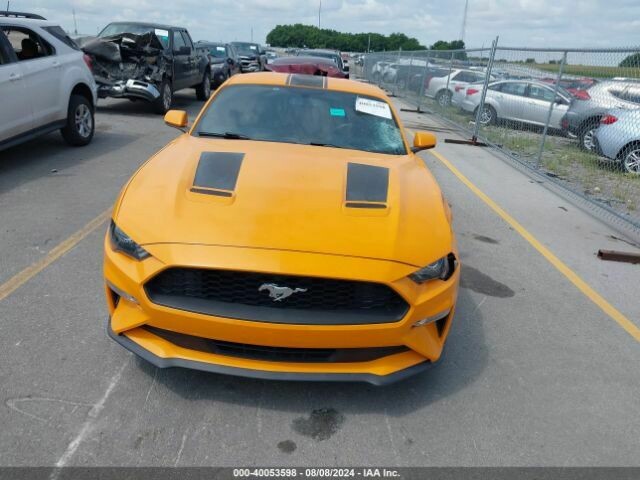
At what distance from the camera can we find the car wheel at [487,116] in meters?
11.8

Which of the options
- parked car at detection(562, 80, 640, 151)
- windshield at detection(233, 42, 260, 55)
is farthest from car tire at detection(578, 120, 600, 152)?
windshield at detection(233, 42, 260, 55)

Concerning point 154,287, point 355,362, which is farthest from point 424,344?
point 154,287

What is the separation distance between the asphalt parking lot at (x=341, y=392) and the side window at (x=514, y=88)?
22.1 ft

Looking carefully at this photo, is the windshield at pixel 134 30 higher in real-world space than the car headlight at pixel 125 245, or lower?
higher

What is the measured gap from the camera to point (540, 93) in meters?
9.76

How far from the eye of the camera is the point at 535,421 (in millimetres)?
2791

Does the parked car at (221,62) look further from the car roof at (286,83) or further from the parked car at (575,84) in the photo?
the car roof at (286,83)

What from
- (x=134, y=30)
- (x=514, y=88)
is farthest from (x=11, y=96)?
(x=514, y=88)

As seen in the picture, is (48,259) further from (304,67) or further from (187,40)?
(187,40)

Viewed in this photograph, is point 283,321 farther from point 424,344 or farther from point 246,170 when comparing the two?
point 246,170

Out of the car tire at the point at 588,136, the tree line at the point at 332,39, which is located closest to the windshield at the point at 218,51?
the car tire at the point at 588,136

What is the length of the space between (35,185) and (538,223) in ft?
20.2

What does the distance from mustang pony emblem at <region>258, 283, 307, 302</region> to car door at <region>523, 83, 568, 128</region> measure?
303 inches

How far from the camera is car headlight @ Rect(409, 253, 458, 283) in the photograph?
2588mm
